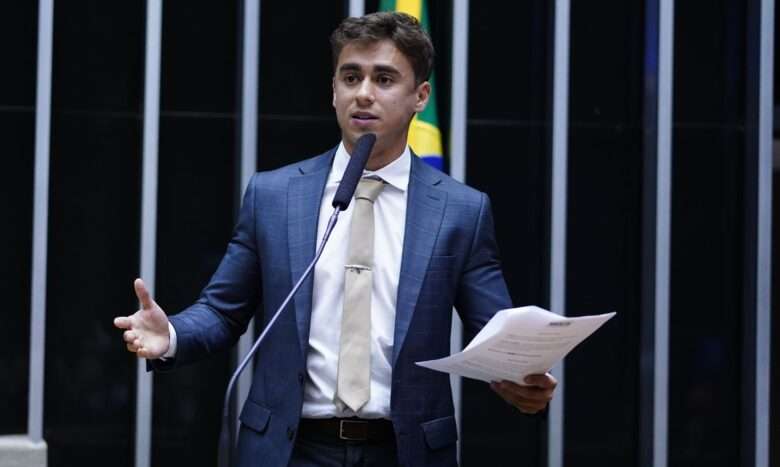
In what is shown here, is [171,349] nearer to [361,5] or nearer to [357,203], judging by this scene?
[357,203]

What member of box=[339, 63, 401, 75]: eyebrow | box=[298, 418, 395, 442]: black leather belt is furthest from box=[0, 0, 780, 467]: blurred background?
box=[298, 418, 395, 442]: black leather belt

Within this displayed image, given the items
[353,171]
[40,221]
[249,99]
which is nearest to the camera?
[353,171]

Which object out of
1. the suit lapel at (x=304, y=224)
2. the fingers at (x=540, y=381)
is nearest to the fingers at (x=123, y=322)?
the suit lapel at (x=304, y=224)

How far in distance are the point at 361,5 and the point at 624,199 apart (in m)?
1.65

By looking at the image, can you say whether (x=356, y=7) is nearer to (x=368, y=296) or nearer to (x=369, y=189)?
(x=369, y=189)

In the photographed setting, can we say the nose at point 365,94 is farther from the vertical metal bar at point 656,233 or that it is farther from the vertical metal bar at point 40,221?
the vertical metal bar at point 656,233

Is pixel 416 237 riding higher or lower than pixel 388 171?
lower

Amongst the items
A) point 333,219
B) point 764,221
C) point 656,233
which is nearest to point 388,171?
point 333,219

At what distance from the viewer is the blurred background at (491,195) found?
598 centimetres

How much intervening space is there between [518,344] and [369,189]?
21.7 inches

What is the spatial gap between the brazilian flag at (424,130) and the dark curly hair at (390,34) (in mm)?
2764

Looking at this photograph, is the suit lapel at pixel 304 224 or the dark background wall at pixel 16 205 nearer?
the suit lapel at pixel 304 224

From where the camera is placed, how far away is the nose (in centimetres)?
288

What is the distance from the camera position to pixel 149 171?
5.86 metres
